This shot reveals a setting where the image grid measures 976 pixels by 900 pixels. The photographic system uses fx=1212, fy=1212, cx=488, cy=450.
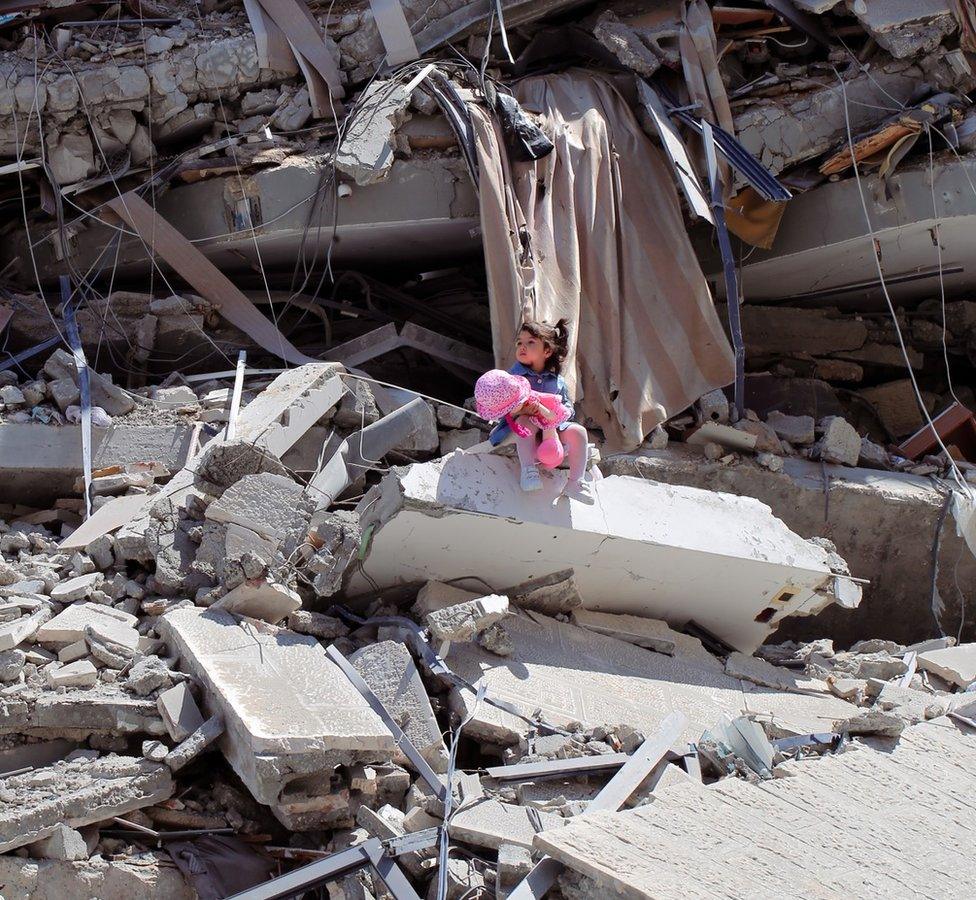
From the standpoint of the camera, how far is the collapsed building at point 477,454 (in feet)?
15.0

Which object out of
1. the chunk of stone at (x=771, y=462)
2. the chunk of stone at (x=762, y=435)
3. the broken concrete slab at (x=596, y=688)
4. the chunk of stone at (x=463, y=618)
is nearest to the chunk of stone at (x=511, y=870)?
the broken concrete slab at (x=596, y=688)

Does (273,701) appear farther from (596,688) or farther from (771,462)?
(771,462)

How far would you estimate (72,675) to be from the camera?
4.95 metres

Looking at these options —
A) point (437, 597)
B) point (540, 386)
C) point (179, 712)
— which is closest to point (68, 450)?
point (437, 597)

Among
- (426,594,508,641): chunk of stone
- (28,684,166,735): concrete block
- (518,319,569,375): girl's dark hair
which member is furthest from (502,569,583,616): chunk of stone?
(28,684,166,735): concrete block

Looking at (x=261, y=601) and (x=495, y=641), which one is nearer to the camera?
(x=261, y=601)

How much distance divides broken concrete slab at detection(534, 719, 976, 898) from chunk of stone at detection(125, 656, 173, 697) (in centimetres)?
176

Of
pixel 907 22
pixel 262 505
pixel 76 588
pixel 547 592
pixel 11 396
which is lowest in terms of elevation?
pixel 547 592

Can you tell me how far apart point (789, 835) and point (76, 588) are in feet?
10.8

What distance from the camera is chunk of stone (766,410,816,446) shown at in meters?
8.49

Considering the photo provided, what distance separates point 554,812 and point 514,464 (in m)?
1.86

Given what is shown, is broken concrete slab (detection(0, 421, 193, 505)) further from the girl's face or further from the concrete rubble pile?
the girl's face

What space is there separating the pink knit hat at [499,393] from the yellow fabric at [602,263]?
7.13 ft

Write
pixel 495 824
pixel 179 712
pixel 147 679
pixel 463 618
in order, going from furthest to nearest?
pixel 463 618
pixel 147 679
pixel 179 712
pixel 495 824
